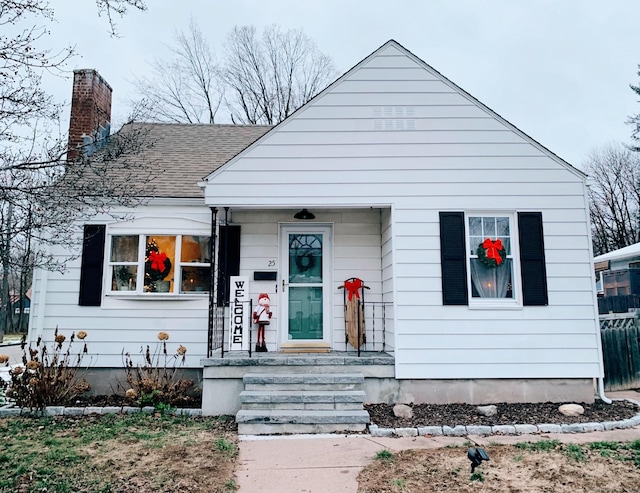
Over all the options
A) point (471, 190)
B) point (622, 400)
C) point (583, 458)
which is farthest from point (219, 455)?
point (622, 400)

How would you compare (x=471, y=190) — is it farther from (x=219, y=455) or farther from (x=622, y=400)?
(x=219, y=455)

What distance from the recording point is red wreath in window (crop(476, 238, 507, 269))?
255 inches

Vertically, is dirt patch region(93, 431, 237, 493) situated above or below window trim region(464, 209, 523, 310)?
below

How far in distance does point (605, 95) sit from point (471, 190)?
124 feet

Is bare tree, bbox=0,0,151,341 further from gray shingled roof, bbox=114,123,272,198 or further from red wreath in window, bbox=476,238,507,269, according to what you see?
red wreath in window, bbox=476,238,507,269

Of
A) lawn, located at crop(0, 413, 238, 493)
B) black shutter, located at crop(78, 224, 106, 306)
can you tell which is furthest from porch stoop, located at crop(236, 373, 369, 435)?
black shutter, located at crop(78, 224, 106, 306)

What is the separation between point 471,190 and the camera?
6.64 metres

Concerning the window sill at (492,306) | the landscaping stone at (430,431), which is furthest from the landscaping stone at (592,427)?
the landscaping stone at (430,431)

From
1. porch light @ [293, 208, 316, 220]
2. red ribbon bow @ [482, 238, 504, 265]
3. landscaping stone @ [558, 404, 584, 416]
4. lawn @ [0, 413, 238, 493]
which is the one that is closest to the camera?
lawn @ [0, 413, 238, 493]

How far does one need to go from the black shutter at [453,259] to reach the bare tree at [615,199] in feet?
83.0

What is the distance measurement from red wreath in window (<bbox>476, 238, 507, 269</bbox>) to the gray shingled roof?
481cm

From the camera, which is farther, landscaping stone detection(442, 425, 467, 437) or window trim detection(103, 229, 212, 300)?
window trim detection(103, 229, 212, 300)

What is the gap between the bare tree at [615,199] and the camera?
27172 millimetres

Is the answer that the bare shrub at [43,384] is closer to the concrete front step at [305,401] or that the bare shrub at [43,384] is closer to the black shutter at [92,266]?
the black shutter at [92,266]
